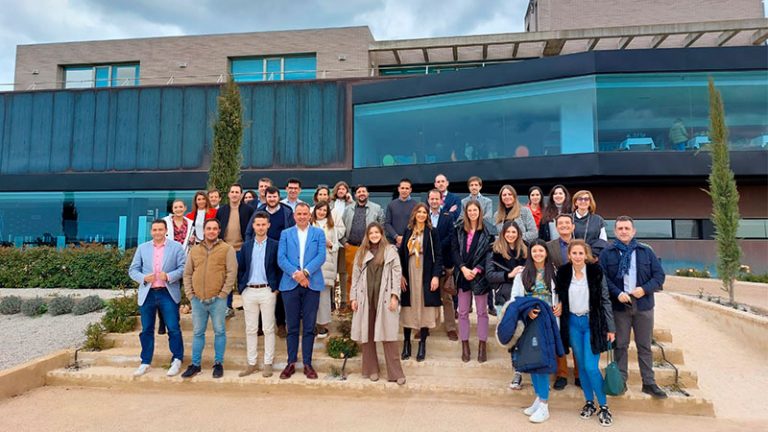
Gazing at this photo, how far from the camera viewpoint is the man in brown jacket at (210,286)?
17.0 ft

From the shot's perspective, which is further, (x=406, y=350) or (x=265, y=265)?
(x=406, y=350)

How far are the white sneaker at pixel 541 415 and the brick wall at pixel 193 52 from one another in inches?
737

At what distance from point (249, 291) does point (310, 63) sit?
1866 centimetres

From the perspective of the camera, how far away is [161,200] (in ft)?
55.7

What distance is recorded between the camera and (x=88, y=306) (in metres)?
8.43

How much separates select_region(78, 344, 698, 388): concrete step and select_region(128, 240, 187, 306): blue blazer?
1018 mm

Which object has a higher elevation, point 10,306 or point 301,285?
point 301,285

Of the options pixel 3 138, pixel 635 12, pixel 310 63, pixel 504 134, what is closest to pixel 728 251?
pixel 504 134

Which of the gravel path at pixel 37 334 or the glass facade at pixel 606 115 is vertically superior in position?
the glass facade at pixel 606 115

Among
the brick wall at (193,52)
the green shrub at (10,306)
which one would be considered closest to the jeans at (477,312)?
the green shrub at (10,306)

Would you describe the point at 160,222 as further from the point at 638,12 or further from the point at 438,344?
the point at 638,12

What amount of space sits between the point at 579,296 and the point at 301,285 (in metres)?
3.15

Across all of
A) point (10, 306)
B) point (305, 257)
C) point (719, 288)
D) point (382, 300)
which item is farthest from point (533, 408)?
point (10, 306)

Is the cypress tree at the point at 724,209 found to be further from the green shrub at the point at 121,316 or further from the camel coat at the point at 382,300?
the green shrub at the point at 121,316
